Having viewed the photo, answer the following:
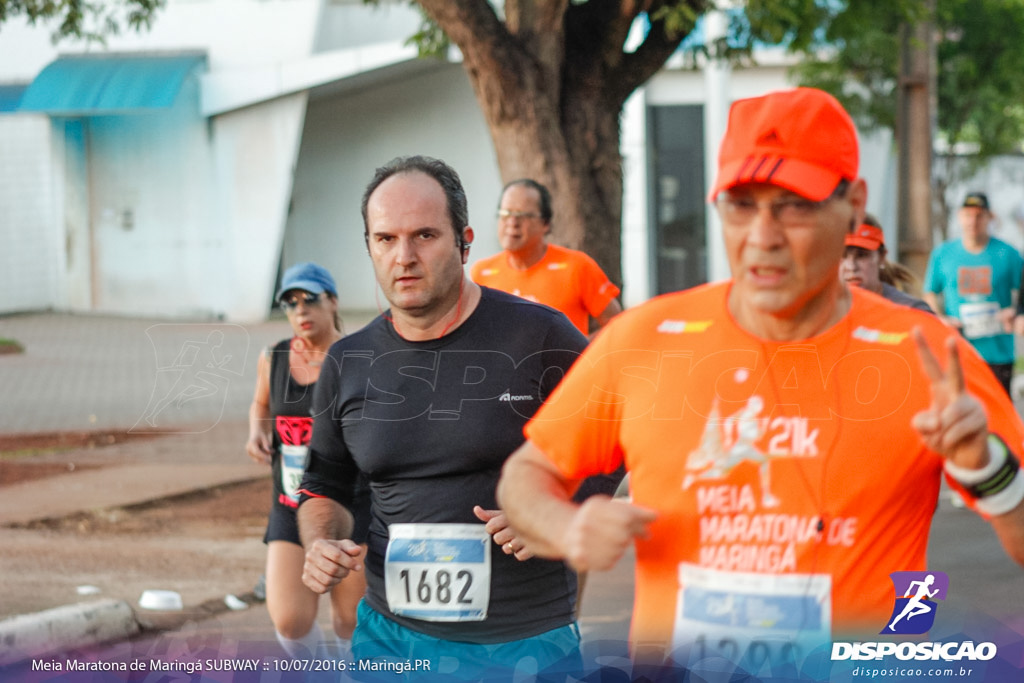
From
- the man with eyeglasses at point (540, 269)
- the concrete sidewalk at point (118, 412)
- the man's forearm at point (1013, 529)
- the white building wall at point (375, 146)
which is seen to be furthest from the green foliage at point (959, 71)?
the man's forearm at point (1013, 529)

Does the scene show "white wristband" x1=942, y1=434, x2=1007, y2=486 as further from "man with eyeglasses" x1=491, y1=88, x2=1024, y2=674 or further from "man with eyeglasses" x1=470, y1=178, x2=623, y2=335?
"man with eyeglasses" x1=470, y1=178, x2=623, y2=335

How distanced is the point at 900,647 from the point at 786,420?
537 mm

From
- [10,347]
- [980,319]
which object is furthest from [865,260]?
[10,347]

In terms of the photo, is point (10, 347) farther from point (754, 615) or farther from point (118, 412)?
point (754, 615)

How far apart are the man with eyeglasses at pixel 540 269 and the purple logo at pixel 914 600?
4877 millimetres

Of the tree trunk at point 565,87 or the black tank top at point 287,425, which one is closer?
the black tank top at point 287,425

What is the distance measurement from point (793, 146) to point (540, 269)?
5.16m

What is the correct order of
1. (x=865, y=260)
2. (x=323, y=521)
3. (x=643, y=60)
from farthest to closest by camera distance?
(x=643, y=60) < (x=865, y=260) < (x=323, y=521)

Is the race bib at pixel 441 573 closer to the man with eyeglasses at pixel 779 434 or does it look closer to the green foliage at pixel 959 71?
the man with eyeglasses at pixel 779 434

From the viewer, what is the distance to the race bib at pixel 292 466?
540 centimetres

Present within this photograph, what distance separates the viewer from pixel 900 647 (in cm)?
252

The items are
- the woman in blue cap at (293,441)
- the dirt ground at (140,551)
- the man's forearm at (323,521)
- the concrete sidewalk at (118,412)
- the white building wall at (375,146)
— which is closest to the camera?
the man's forearm at (323,521)

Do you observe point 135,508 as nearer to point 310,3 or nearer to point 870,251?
point 870,251

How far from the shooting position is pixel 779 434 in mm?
2348
